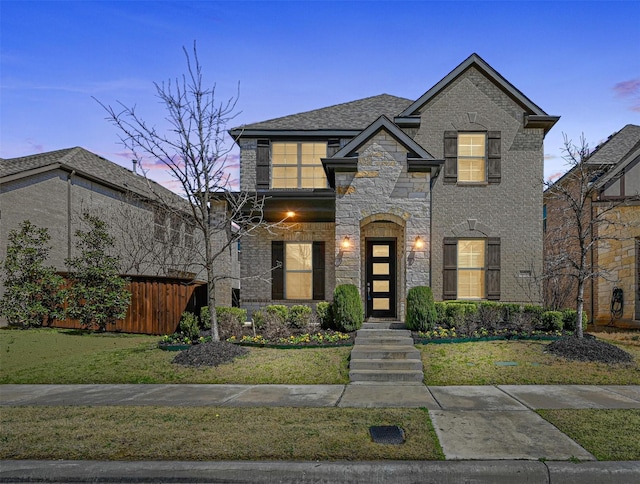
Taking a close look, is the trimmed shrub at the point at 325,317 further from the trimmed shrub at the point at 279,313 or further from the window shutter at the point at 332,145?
the window shutter at the point at 332,145

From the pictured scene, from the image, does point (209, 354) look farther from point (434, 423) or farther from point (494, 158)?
point (494, 158)

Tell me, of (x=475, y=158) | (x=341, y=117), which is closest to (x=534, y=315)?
(x=475, y=158)

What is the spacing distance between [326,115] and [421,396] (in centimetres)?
1284

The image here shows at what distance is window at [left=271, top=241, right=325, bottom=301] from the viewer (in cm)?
1681

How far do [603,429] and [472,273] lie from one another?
9688 millimetres

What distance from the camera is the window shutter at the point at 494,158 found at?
1550 centimetres

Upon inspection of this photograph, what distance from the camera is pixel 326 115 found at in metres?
18.3

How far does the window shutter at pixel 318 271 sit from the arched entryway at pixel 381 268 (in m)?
2.03

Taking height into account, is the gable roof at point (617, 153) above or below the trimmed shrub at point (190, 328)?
above

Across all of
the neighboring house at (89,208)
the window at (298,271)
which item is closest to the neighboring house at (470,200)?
the window at (298,271)

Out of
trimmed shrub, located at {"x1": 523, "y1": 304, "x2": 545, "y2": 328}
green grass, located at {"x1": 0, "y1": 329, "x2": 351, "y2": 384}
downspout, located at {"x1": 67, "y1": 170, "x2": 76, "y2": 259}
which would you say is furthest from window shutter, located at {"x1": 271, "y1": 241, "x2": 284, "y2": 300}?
downspout, located at {"x1": 67, "y1": 170, "x2": 76, "y2": 259}

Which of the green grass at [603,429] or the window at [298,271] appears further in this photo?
the window at [298,271]

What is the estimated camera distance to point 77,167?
20.0 meters

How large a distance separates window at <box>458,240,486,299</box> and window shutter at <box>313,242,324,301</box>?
4618 mm
